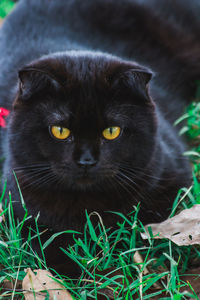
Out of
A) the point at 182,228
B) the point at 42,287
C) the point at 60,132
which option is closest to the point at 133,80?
the point at 60,132

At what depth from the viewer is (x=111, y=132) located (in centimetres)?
178

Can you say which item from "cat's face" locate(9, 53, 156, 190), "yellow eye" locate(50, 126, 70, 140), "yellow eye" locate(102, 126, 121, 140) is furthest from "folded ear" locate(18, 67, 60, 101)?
"yellow eye" locate(102, 126, 121, 140)

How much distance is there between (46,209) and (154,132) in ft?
1.98

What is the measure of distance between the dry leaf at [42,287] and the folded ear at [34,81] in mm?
717

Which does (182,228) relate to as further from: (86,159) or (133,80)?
(133,80)

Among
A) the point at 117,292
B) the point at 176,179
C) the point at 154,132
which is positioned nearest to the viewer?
the point at 117,292

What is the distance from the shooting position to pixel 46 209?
195 centimetres

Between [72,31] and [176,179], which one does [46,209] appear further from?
[72,31]

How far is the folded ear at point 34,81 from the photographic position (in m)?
1.71

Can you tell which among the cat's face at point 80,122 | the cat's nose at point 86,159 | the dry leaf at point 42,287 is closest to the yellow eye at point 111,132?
the cat's face at point 80,122

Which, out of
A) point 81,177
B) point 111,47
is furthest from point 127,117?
point 111,47

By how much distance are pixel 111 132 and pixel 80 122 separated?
15cm

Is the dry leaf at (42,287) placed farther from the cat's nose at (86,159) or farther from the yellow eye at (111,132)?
the yellow eye at (111,132)

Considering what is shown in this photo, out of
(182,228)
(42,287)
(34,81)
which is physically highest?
(34,81)
